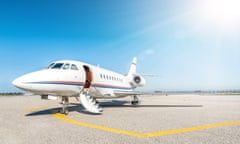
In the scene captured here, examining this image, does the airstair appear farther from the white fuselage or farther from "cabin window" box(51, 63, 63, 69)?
"cabin window" box(51, 63, 63, 69)

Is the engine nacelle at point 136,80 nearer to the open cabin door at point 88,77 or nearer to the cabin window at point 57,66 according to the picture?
the open cabin door at point 88,77

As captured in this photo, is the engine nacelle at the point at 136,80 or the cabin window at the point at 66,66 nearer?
the cabin window at the point at 66,66

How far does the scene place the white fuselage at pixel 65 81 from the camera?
7.29 metres

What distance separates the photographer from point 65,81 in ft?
28.1

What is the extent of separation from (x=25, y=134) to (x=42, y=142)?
1.18m

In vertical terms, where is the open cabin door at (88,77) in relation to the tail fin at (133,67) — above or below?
below

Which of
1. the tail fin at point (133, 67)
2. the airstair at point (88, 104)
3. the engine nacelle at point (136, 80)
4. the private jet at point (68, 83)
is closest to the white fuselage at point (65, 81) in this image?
the private jet at point (68, 83)

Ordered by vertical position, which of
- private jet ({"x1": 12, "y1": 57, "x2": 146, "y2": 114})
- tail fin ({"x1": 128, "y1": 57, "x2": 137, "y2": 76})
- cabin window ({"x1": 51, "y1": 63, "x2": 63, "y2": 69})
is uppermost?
tail fin ({"x1": 128, "y1": 57, "x2": 137, "y2": 76})

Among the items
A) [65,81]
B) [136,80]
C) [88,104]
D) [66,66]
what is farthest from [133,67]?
[65,81]

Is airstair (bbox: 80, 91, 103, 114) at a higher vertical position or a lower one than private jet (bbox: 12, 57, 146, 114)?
lower

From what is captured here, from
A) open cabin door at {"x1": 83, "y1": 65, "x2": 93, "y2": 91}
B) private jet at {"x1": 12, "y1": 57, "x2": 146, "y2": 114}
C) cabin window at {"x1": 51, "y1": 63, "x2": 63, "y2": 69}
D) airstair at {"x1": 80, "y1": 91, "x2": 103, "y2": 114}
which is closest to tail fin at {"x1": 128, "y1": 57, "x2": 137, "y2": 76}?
private jet at {"x1": 12, "y1": 57, "x2": 146, "y2": 114}

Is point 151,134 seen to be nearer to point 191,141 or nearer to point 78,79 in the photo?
point 191,141

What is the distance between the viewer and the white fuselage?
729 centimetres

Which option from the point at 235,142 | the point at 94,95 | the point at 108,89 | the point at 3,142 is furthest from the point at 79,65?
the point at 235,142
